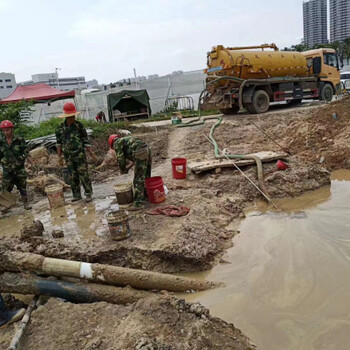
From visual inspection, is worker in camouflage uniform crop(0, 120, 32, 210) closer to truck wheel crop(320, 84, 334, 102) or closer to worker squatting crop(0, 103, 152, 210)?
worker squatting crop(0, 103, 152, 210)

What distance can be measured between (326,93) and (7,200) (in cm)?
1473

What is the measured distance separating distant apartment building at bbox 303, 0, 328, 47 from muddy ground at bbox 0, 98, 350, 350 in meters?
48.0

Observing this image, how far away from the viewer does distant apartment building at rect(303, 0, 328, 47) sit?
50.7m

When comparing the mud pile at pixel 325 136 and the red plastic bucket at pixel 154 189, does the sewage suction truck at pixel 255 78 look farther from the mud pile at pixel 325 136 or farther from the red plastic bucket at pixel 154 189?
the red plastic bucket at pixel 154 189

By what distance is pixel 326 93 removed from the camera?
15.9 meters

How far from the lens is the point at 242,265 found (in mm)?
4059

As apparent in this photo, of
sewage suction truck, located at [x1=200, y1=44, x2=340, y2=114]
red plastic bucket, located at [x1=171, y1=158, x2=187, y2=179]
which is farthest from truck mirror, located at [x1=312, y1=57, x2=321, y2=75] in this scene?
red plastic bucket, located at [x1=171, y1=158, x2=187, y2=179]

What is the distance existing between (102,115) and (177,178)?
41.8 ft

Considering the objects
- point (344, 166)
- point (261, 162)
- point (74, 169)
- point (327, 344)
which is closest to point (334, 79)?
point (344, 166)

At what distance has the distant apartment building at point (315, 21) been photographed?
50.7m

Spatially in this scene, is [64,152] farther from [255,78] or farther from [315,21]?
[315,21]

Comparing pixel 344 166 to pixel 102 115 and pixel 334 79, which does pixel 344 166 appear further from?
pixel 102 115

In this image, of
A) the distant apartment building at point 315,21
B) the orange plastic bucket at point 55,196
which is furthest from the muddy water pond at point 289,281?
the distant apartment building at point 315,21

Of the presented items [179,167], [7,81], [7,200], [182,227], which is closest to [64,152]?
[7,200]
